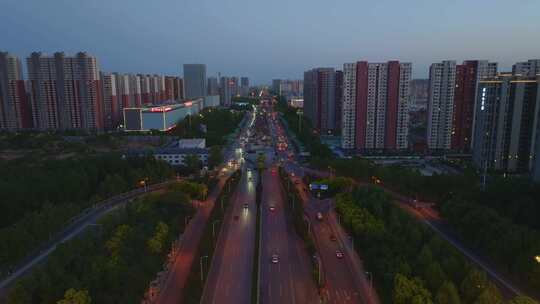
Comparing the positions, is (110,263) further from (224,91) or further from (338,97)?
(224,91)

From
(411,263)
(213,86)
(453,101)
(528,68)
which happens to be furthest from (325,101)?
(213,86)

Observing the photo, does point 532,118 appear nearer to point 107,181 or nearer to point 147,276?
point 147,276

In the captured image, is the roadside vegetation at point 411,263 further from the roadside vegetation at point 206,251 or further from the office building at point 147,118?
the office building at point 147,118

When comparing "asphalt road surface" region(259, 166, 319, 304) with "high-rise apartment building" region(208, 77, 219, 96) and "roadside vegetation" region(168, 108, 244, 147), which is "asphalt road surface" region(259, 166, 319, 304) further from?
"high-rise apartment building" region(208, 77, 219, 96)

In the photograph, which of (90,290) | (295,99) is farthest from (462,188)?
(295,99)

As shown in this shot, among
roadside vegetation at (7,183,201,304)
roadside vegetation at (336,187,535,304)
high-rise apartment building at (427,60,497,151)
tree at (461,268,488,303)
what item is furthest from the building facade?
tree at (461,268,488,303)

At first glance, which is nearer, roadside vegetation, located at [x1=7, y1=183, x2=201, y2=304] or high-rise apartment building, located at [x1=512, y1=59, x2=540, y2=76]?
roadside vegetation, located at [x1=7, y1=183, x2=201, y2=304]
